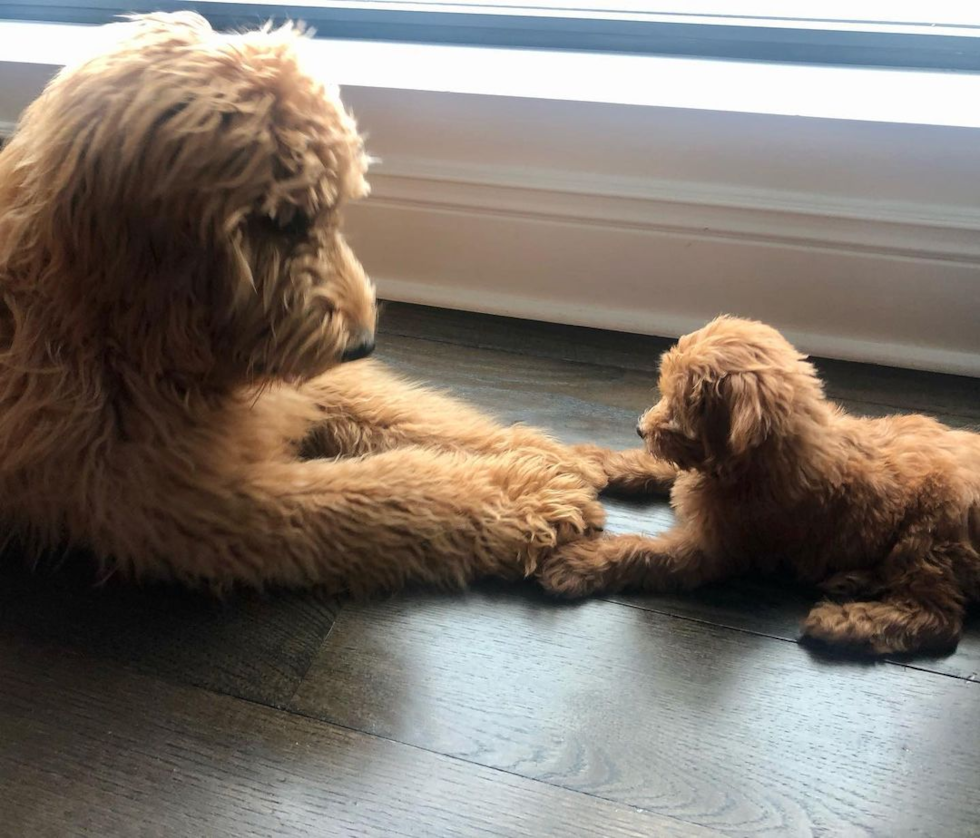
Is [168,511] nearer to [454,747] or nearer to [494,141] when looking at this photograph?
Result: [454,747]

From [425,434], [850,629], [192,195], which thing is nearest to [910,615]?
[850,629]

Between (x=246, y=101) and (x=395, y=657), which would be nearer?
(x=246, y=101)

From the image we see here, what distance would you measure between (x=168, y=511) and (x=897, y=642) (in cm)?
85

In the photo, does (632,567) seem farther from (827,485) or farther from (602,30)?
(602,30)

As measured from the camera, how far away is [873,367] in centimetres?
144

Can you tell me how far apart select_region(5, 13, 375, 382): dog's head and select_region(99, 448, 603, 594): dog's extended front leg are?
0.57ft

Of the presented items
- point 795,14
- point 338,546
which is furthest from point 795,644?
point 795,14

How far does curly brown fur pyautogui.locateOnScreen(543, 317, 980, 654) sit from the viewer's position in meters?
0.97

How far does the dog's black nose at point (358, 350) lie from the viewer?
3.18 ft

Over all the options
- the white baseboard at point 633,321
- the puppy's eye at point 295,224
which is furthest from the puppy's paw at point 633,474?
the puppy's eye at point 295,224

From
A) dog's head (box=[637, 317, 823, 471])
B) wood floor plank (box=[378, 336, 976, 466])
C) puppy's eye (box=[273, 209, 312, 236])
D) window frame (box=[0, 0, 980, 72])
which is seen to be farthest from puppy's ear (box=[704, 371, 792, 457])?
window frame (box=[0, 0, 980, 72])

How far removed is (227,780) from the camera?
922mm

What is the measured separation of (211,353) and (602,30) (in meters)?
0.92

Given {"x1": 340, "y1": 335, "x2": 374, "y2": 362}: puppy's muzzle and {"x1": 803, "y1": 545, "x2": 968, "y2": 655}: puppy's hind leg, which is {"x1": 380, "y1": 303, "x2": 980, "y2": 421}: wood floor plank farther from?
{"x1": 340, "y1": 335, "x2": 374, "y2": 362}: puppy's muzzle
